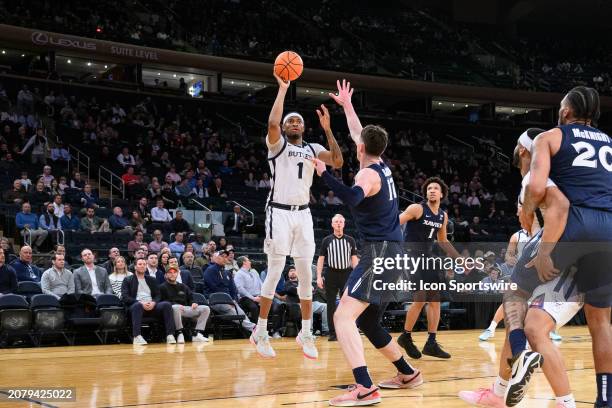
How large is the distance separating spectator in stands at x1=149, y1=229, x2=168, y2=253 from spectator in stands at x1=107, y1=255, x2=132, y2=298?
2497 mm

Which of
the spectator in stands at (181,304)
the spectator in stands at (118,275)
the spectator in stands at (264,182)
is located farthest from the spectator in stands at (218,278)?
the spectator in stands at (264,182)

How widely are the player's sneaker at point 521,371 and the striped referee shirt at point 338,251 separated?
8203mm

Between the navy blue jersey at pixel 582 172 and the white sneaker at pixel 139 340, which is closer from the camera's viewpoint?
the navy blue jersey at pixel 582 172

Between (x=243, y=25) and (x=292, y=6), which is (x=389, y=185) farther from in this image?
(x=292, y=6)

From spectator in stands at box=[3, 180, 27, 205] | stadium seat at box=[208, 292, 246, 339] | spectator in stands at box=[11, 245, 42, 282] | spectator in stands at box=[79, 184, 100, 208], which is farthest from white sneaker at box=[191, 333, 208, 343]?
spectator in stands at box=[3, 180, 27, 205]

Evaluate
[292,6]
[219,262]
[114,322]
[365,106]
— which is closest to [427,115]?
[365,106]

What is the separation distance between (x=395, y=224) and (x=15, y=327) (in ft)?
26.0

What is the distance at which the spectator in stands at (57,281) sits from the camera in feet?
42.6

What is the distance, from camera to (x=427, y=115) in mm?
35094

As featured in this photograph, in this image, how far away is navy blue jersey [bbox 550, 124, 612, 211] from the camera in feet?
15.5

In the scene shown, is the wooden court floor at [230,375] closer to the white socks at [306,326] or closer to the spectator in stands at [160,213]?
the white socks at [306,326]

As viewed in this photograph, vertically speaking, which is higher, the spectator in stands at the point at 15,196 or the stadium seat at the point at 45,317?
the spectator in stands at the point at 15,196

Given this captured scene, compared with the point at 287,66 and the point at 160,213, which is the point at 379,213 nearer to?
the point at 287,66

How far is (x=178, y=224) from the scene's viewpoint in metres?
18.4
